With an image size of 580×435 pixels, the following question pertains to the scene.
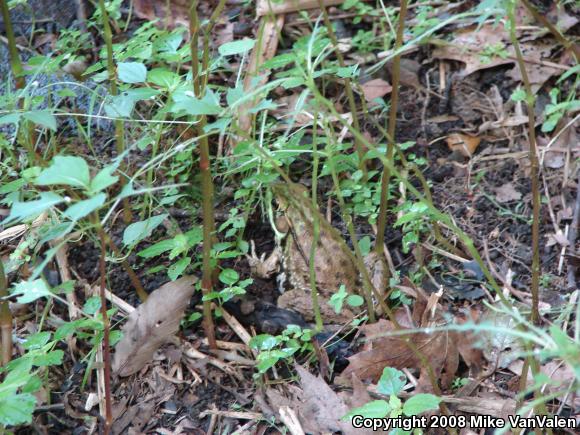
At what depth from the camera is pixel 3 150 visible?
2.78 meters

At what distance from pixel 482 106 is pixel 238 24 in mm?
1253

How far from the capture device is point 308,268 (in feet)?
7.63

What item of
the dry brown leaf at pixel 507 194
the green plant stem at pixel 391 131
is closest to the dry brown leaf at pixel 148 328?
the green plant stem at pixel 391 131

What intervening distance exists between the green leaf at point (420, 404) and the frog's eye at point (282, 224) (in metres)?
0.87

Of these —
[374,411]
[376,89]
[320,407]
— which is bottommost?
[320,407]

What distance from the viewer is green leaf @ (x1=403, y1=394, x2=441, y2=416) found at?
167 centimetres

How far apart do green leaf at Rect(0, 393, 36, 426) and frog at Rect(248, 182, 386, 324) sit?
35.5 inches

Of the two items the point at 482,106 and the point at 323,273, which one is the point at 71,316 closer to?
the point at 323,273

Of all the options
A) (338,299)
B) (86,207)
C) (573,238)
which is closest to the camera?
(86,207)

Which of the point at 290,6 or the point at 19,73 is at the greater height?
the point at 19,73

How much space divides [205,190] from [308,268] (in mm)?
515

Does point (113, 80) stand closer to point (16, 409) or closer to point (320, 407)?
point (16, 409)

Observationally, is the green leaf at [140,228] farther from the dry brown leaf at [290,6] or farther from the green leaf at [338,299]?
the dry brown leaf at [290,6]

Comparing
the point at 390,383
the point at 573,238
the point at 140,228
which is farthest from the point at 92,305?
the point at 573,238
